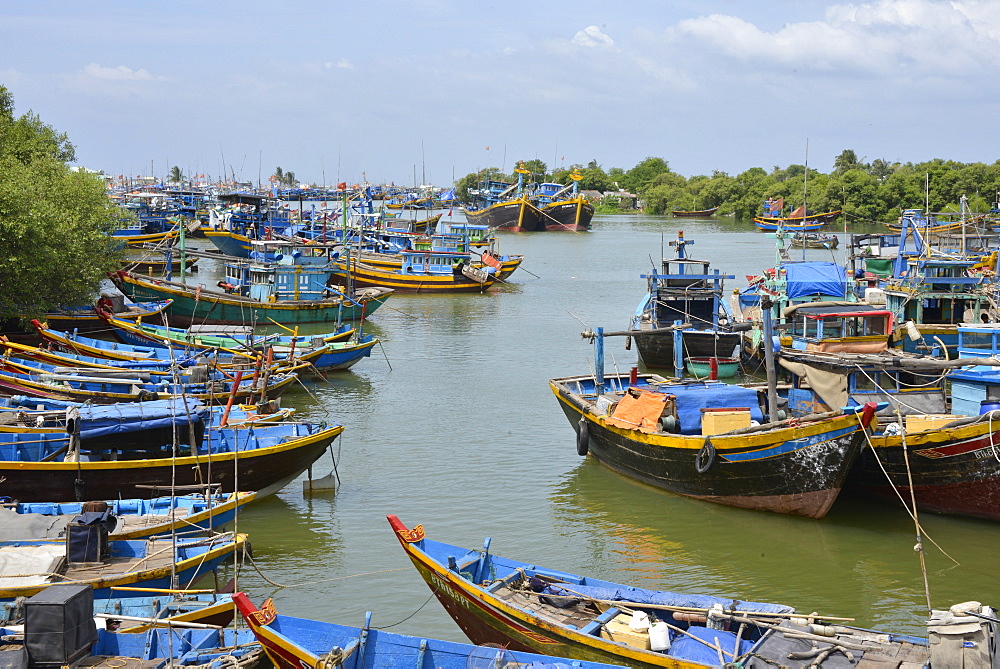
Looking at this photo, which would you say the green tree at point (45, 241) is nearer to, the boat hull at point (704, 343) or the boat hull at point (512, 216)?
the boat hull at point (704, 343)

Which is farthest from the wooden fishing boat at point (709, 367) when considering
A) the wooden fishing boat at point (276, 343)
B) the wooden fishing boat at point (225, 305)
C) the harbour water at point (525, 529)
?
the wooden fishing boat at point (225, 305)

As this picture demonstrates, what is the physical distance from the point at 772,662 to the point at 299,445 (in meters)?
8.66

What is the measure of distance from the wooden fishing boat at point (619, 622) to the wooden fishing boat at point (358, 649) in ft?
2.09

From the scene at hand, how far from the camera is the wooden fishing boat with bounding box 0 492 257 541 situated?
1150cm

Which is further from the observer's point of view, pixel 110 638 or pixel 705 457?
pixel 705 457

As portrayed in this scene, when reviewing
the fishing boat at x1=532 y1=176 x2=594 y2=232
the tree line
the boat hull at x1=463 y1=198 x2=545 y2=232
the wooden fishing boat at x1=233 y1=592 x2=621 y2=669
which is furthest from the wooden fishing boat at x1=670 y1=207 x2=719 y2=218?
the wooden fishing boat at x1=233 y1=592 x2=621 y2=669

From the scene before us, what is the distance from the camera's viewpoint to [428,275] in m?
45.0

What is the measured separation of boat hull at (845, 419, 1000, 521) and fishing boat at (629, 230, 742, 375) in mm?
10098

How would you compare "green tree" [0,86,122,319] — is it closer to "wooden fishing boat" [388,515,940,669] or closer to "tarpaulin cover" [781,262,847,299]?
"wooden fishing boat" [388,515,940,669]

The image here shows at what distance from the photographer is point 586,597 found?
998cm

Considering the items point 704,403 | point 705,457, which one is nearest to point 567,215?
point 704,403

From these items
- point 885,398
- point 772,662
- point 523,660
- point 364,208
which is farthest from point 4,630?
point 364,208

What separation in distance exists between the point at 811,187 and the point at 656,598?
10346 cm

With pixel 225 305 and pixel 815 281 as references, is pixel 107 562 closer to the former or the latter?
pixel 815 281
